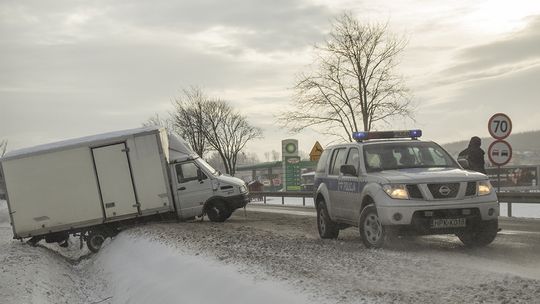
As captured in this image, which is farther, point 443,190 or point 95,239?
point 95,239

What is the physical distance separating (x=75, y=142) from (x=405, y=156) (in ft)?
29.1

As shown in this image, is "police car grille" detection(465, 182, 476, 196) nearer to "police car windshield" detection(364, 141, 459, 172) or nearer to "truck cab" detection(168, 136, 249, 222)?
"police car windshield" detection(364, 141, 459, 172)

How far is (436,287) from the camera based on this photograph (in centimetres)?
552

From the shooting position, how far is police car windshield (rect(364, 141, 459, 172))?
9.45 m

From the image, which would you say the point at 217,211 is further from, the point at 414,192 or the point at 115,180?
the point at 414,192

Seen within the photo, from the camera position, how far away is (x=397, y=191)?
8.38m

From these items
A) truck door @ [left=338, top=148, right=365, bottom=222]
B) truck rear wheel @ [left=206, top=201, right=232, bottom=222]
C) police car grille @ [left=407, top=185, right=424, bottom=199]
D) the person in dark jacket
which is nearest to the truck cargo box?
truck rear wheel @ [left=206, top=201, right=232, bottom=222]

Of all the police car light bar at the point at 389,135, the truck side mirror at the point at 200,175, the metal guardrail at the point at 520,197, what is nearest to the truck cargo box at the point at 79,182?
the truck side mirror at the point at 200,175

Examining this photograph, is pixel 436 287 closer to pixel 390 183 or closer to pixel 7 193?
pixel 390 183

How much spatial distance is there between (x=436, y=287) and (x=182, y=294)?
2.86 m

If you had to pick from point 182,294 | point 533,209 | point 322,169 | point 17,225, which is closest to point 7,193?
point 17,225

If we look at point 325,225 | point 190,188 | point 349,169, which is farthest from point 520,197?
point 190,188

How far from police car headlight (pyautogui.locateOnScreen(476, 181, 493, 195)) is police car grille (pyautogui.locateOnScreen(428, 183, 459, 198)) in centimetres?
39

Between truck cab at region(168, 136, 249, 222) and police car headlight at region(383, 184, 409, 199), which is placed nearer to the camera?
police car headlight at region(383, 184, 409, 199)
